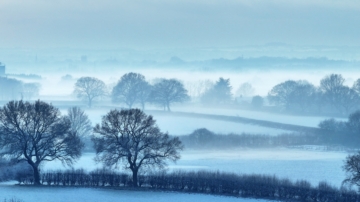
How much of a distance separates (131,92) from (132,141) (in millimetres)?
57506

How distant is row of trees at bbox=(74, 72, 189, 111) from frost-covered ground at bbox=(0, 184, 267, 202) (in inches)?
2262

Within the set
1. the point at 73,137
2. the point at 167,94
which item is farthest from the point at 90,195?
the point at 167,94

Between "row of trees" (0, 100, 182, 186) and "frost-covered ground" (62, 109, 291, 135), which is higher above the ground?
"frost-covered ground" (62, 109, 291, 135)

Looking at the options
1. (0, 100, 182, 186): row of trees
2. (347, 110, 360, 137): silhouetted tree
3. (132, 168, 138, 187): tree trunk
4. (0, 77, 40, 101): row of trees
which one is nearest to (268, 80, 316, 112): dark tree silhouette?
(347, 110, 360, 137): silhouetted tree

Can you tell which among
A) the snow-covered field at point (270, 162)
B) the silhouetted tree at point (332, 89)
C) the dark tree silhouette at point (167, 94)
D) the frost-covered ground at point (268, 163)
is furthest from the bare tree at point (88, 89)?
the frost-covered ground at point (268, 163)

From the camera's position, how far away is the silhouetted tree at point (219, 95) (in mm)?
119006

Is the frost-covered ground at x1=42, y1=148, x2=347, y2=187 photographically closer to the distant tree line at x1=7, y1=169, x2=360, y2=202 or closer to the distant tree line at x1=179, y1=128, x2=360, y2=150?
the distant tree line at x1=179, y1=128, x2=360, y2=150

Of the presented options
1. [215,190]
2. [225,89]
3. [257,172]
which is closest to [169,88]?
[225,89]

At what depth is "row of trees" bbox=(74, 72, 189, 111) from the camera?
328ft

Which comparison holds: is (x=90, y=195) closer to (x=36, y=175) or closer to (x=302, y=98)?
(x=36, y=175)

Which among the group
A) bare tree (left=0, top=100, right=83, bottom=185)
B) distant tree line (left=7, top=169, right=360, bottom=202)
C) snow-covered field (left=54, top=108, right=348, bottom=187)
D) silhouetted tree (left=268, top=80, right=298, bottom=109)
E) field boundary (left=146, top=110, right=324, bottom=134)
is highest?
silhouetted tree (left=268, top=80, right=298, bottom=109)

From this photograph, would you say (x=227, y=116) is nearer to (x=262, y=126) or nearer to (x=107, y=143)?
(x=262, y=126)

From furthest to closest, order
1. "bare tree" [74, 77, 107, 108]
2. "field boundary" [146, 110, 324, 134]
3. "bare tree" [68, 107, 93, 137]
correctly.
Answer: "bare tree" [74, 77, 107, 108] < "field boundary" [146, 110, 324, 134] < "bare tree" [68, 107, 93, 137]

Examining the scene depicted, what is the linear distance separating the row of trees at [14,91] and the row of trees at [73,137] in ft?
249
